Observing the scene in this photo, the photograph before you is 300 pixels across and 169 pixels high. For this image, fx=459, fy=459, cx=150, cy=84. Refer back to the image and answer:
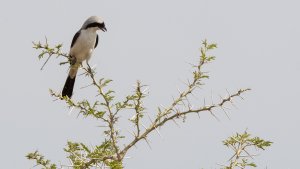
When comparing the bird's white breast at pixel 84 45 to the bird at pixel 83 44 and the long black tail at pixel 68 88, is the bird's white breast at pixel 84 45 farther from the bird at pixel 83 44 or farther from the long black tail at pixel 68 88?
the long black tail at pixel 68 88

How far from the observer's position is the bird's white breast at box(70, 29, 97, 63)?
8.34 meters

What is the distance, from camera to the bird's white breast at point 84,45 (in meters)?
8.34

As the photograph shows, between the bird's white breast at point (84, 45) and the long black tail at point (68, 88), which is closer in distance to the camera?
the bird's white breast at point (84, 45)

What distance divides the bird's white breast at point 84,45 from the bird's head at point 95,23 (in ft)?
0.32

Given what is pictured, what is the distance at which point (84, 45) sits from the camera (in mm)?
8391

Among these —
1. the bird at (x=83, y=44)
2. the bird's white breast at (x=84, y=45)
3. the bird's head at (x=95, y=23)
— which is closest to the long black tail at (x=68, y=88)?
the bird at (x=83, y=44)

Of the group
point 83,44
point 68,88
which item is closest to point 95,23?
point 83,44

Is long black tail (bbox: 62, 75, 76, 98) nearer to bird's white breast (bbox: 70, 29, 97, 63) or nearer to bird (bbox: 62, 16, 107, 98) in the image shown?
bird (bbox: 62, 16, 107, 98)

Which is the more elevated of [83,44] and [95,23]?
[95,23]

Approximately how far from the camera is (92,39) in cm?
858

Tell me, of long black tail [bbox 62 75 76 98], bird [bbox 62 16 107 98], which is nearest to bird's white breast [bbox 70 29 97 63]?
bird [bbox 62 16 107 98]

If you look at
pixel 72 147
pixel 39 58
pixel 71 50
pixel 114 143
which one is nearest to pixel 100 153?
pixel 114 143

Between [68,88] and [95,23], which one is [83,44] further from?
[68,88]

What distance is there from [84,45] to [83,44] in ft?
0.09
